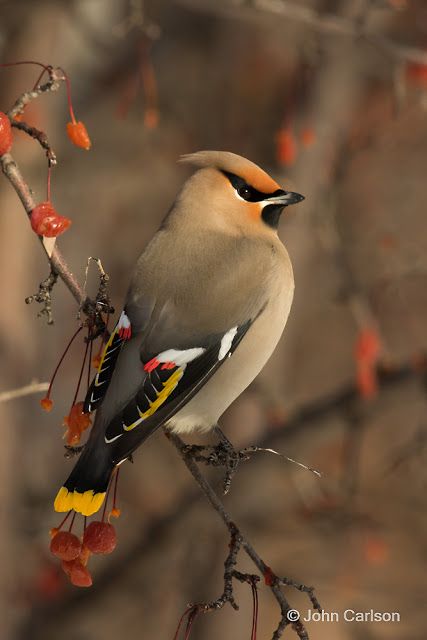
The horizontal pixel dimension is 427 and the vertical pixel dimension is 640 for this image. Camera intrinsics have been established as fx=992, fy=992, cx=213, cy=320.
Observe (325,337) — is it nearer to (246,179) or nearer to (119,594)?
(119,594)

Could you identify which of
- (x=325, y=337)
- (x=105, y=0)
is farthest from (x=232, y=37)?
(x=325, y=337)

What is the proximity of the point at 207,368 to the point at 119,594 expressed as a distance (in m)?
3.96

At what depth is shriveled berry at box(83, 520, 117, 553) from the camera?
2.38m

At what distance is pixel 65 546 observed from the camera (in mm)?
2357

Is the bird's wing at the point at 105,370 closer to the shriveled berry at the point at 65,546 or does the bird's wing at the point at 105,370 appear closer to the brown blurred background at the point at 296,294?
the shriveled berry at the point at 65,546

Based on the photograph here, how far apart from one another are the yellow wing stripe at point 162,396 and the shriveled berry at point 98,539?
26 centimetres

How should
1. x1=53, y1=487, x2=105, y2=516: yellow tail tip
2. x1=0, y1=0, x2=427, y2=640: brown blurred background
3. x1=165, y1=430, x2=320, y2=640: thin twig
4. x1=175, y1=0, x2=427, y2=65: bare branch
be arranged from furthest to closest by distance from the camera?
x1=0, y1=0, x2=427, y2=640: brown blurred background → x1=175, y1=0, x2=427, y2=65: bare branch → x1=53, y1=487, x2=105, y2=516: yellow tail tip → x1=165, y1=430, x2=320, y2=640: thin twig

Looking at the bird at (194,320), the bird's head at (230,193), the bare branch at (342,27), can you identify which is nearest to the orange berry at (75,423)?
the bird at (194,320)

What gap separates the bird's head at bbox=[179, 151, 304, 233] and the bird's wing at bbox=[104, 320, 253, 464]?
0.39 m

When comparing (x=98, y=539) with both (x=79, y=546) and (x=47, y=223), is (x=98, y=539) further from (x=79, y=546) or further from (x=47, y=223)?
(x=47, y=223)

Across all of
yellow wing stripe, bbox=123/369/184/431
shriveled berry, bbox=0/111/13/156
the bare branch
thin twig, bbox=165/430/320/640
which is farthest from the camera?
the bare branch

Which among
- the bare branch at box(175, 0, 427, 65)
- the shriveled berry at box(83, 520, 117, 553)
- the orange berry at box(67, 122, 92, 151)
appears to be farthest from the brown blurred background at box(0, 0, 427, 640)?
the shriveled berry at box(83, 520, 117, 553)

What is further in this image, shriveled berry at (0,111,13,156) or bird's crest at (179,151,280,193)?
bird's crest at (179,151,280,193)

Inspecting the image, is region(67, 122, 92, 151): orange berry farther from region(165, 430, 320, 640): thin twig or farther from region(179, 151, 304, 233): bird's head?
region(165, 430, 320, 640): thin twig
